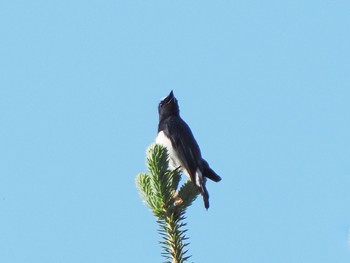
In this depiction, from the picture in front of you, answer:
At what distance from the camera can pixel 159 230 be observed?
321cm

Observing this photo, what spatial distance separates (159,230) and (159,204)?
6.6 inches

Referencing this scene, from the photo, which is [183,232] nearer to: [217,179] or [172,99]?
[217,179]

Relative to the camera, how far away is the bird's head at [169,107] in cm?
842

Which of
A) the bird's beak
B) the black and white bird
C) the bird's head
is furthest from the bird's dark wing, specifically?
the bird's beak

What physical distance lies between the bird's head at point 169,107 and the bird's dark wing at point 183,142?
24 centimetres

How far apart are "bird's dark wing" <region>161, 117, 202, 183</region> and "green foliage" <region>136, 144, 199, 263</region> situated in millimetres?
2282

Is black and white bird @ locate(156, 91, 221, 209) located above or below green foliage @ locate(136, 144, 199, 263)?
above

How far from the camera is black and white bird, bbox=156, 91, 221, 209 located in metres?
6.12

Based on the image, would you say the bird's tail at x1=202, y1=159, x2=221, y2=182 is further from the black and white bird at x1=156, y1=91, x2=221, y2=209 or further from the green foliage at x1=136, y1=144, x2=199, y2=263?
the green foliage at x1=136, y1=144, x2=199, y2=263

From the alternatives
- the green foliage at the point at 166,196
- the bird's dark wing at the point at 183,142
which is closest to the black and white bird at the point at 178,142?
the bird's dark wing at the point at 183,142

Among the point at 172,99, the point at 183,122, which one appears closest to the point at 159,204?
the point at 183,122

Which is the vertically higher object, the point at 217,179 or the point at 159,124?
the point at 159,124

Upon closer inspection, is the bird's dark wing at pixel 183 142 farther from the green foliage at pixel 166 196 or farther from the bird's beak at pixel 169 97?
the green foliage at pixel 166 196

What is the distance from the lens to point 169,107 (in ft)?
27.8
